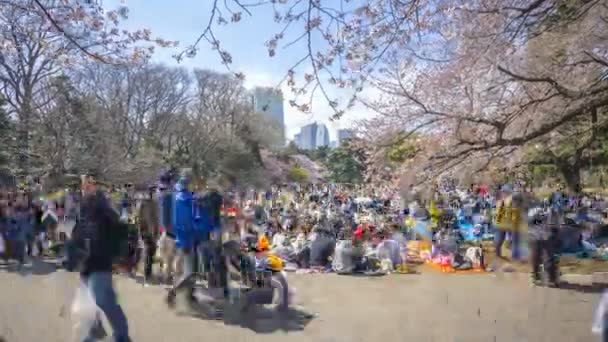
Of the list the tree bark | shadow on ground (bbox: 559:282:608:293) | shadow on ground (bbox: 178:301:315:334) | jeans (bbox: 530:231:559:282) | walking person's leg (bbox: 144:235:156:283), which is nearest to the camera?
shadow on ground (bbox: 178:301:315:334)

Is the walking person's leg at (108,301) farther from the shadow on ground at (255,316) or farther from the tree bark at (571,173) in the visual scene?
the tree bark at (571,173)

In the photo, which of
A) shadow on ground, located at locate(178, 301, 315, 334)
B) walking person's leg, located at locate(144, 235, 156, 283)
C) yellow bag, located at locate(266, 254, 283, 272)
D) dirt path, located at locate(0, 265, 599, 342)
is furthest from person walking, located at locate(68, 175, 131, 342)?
walking person's leg, located at locate(144, 235, 156, 283)

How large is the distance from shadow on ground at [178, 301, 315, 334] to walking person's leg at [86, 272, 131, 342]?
139 cm

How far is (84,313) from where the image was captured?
4273mm

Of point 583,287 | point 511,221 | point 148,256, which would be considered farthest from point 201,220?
point 511,221

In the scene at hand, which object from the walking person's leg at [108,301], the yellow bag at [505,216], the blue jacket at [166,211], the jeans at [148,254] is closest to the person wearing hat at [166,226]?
the blue jacket at [166,211]

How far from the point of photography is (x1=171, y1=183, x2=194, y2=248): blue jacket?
19.6 ft

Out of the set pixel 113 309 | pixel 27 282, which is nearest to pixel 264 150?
pixel 27 282

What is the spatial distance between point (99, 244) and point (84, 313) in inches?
28.0

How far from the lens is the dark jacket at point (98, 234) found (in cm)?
396

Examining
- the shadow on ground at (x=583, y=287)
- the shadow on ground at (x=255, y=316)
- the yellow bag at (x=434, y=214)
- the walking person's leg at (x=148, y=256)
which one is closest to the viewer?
the shadow on ground at (x=255, y=316)

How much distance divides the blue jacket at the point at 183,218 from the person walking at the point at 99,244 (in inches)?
73.3

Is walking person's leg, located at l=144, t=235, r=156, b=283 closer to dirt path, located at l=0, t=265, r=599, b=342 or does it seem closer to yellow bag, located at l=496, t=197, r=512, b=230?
dirt path, located at l=0, t=265, r=599, b=342

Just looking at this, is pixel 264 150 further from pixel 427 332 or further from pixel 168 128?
pixel 427 332
